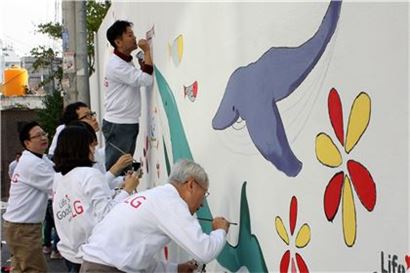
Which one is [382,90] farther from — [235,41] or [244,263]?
[244,263]

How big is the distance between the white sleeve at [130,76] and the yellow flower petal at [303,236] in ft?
8.87

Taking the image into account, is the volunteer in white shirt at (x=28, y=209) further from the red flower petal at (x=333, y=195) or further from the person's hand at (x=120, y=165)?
the red flower petal at (x=333, y=195)

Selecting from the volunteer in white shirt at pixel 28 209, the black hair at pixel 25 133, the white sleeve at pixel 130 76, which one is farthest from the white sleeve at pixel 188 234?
the black hair at pixel 25 133

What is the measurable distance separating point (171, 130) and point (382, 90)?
2.69 m

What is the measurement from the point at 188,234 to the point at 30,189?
2.56m

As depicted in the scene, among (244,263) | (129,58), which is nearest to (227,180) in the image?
(244,263)

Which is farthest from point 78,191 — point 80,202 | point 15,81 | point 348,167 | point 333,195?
point 15,81

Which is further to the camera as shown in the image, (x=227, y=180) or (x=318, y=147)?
(x=227, y=180)

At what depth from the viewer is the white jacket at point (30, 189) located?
15.5 ft

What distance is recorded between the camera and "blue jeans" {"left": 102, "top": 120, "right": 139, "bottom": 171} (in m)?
5.01

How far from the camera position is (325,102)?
210 cm

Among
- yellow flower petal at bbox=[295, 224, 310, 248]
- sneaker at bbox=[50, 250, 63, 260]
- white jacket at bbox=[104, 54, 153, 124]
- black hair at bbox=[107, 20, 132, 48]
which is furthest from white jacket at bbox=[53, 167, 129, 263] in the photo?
sneaker at bbox=[50, 250, 63, 260]

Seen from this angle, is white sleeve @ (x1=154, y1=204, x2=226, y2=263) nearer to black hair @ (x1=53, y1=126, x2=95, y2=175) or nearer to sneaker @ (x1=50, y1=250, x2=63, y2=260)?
black hair @ (x1=53, y1=126, x2=95, y2=175)

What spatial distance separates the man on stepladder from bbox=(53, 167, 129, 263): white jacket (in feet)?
4.35
